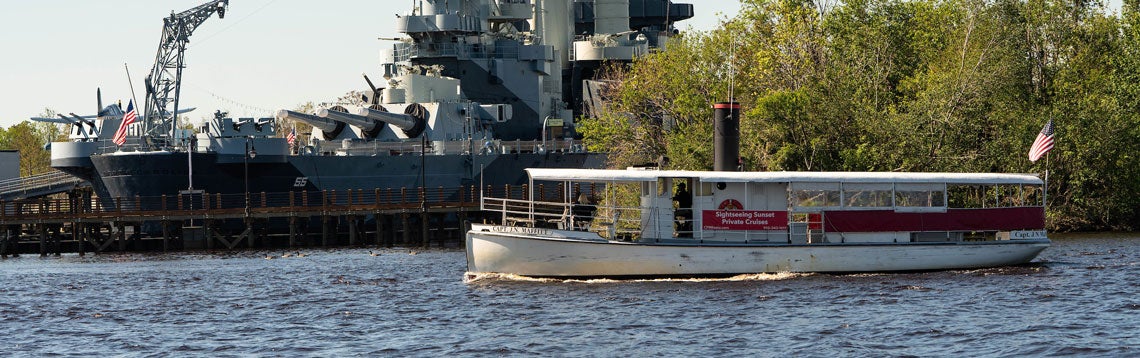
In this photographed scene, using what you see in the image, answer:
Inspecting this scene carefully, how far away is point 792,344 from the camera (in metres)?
27.7

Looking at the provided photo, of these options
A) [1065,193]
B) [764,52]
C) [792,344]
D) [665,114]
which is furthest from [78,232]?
[792,344]

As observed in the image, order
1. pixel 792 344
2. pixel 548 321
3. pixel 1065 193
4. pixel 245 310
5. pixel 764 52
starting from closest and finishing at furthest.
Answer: pixel 792 344
pixel 548 321
pixel 245 310
pixel 1065 193
pixel 764 52

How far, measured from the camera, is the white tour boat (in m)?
36.6

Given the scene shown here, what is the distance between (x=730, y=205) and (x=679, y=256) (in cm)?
201

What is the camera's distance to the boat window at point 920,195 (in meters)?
38.0

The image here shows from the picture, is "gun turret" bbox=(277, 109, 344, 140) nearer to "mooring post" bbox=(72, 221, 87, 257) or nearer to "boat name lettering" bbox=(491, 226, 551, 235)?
"mooring post" bbox=(72, 221, 87, 257)

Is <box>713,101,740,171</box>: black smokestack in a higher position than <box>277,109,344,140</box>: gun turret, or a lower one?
lower

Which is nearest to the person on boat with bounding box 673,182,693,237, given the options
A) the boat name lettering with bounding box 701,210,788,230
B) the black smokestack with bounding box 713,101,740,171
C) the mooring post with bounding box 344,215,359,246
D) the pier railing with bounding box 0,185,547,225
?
the boat name lettering with bounding box 701,210,788,230

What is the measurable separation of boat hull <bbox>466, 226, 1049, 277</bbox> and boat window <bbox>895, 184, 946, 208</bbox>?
1088mm

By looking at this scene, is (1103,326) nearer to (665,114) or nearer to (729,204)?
(729,204)

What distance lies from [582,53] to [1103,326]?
6696 cm

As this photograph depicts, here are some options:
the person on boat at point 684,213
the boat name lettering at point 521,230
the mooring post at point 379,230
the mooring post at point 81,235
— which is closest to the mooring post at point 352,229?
the mooring post at point 379,230

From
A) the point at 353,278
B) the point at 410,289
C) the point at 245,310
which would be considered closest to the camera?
the point at 245,310

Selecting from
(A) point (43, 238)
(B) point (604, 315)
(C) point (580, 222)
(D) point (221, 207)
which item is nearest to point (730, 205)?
(C) point (580, 222)
